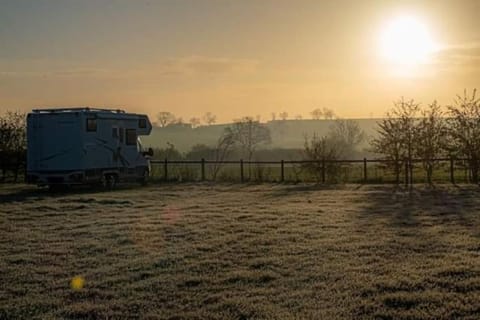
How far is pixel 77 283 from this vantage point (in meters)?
8.16

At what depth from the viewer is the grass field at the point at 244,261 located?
22.5ft

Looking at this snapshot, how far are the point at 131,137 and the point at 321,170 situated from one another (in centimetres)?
757

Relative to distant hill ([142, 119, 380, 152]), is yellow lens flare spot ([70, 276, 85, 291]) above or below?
below

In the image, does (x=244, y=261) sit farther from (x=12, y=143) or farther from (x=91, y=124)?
(x=12, y=143)

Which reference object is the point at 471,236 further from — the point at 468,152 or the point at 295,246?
the point at 468,152

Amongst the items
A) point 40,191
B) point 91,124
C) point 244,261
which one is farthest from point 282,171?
point 244,261

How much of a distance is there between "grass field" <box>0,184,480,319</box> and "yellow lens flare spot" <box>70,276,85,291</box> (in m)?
0.02

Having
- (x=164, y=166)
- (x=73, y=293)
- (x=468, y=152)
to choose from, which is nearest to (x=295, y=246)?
(x=73, y=293)

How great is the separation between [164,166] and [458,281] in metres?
22.7

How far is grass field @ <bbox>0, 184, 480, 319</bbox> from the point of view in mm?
6871

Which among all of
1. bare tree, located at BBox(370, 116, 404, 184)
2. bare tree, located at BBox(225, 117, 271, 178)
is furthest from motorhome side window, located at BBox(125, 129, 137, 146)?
bare tree, located at BBox(225, 117, 271, 178)

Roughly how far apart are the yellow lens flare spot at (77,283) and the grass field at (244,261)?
2cm

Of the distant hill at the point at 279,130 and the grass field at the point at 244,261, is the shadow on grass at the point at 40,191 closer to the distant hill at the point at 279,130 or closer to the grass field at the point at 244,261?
the grass field at the point at 244,261

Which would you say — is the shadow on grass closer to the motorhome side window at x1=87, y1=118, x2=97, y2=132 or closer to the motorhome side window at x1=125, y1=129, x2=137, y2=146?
the motorhome side window at x1=125, y1=129, x2=137, y2=146
